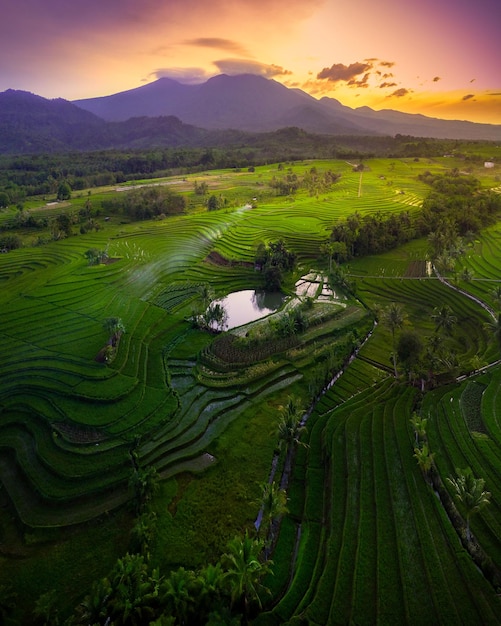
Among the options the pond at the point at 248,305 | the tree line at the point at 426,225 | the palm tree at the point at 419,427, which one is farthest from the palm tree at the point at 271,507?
the tree line at the point at 426,225

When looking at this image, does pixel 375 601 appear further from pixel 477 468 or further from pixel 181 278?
pixel 181 278

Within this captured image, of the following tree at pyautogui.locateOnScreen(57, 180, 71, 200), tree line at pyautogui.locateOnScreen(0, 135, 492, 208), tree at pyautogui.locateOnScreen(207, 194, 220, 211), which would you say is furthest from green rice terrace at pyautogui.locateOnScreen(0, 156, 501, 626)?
tree line at pyautogui.locateOnScreen(0, 135, 492, 208)

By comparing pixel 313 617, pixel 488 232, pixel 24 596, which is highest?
pixel 488 232

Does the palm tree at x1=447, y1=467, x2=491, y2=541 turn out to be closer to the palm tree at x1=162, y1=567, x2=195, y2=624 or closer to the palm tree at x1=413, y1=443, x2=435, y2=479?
the palm tree at x1=413, y1=443, x2=435, y2=479

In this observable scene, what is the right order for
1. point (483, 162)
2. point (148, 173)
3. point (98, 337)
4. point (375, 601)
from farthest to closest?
1. point (148, 173)
2. point (483, 162)
3. point (98, 337)
4. point (375, 601)

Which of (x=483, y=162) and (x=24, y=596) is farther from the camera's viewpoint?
(x=483, y=162)

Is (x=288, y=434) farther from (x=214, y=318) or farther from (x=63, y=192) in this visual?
(x=63, y=192)

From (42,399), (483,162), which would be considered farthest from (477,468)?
(483,162)
